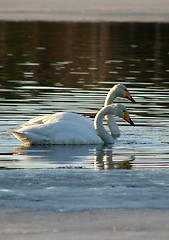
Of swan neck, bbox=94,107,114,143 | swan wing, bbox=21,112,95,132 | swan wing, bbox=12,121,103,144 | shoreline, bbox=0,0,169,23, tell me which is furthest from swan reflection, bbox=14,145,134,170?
shoreline, bbox=0,0,169,23

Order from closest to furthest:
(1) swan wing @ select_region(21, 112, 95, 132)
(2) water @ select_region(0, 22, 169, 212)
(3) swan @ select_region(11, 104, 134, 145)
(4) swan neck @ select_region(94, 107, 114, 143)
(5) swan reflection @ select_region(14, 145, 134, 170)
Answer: (2) water @ select_region(0, 22, 169, 212) < (5) swan reflection @ select_region(14, 145, 134, 170) < (3) swan @ select_region(11, 104, 134, 145) < (1) swan wing @ select_region(21, 112, 95, 132) < (4) swan neck @ select_region(94, 107, 114, 143)

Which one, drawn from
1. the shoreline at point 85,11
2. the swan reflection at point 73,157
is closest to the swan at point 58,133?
the swan reflection at point 73,157

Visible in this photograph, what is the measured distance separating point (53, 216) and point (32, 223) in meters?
0.32

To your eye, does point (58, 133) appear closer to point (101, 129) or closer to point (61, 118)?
point (61, 118)

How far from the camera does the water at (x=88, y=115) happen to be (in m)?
8.23

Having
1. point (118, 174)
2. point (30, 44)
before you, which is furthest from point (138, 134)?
point (30, 44)

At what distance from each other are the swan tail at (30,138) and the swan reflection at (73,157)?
15 cm

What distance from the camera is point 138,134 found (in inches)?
529

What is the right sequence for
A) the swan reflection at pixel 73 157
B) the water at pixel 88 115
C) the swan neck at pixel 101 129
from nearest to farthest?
the water at pixel 88 115 < the swan reflection at pixel 73 157 < the swan neck at pixel 101 129

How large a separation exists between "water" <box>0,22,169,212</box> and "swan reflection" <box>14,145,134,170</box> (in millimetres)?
13

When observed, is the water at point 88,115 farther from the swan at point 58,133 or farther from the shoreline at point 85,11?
the shoreline at point 85,11

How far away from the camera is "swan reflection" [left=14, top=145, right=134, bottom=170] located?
1039cm

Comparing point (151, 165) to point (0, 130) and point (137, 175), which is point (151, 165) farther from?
point (0, 130)

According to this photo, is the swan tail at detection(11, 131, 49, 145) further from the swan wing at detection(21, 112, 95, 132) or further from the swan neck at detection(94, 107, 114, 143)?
the swan neck at detection(94, 107, 114, 143)
